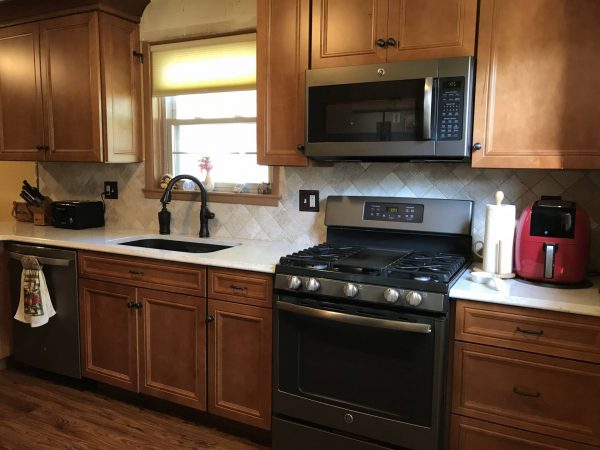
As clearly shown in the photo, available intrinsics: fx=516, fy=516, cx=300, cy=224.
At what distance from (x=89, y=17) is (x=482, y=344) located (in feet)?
9.08

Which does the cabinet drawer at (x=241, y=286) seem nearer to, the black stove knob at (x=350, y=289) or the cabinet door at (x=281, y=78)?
the black stove knob at (x=350, y=289)

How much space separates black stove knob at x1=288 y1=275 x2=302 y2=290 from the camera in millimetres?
2105

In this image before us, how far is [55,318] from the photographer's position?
2.93m

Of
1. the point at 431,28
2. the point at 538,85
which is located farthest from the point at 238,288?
the point at 538,85

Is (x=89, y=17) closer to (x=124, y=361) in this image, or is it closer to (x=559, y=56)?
(x=124, y=361)

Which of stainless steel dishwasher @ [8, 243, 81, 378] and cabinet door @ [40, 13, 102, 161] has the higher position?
cabinet door @ [40, 13, 102, 161]

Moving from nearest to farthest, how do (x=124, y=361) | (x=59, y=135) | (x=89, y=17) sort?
1. (x=124, y=361)
2. (x=89, y=17)
3. (x=59, y=135)

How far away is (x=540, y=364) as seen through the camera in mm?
1779

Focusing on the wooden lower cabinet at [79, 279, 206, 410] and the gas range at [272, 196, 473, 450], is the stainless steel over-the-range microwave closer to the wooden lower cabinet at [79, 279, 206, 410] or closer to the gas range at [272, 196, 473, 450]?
the gas range at [272, 196, 473, 450]

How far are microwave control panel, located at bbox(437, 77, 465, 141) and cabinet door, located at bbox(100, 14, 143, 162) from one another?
200 cm

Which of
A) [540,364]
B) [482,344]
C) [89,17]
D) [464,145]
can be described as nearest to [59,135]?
[89,17]

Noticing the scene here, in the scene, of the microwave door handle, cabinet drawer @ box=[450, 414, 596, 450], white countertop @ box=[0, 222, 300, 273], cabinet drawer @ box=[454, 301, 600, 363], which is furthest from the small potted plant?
cabinet drawer @ box=[450, 414, 596, 450]

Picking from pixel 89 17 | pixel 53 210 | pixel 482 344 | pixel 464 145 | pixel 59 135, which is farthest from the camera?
pixel 53 210

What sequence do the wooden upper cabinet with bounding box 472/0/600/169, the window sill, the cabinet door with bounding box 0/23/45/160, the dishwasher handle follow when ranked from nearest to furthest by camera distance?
the wooden upper cabinet with bounding box 472/0/600/169, the dishwasher handle, the window sill, the cabinet door with bounding box 0/23/45/160
